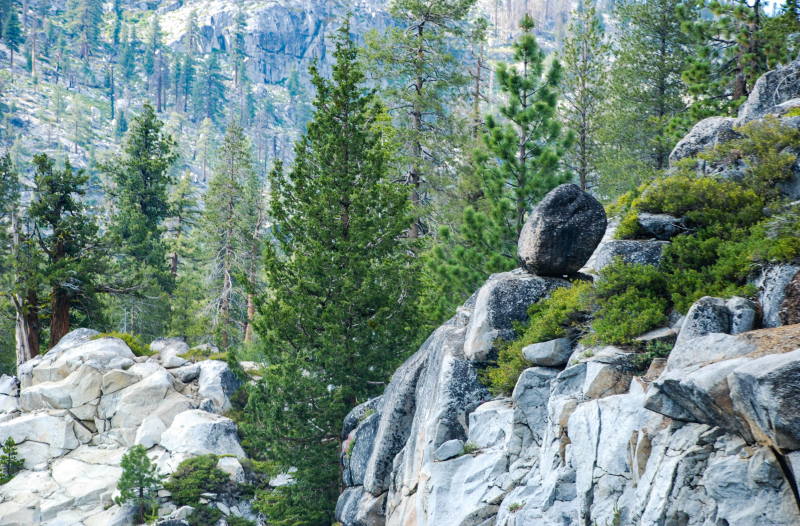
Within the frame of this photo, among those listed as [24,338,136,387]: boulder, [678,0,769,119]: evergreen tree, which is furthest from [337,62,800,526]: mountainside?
[24,338,136,387]: boulder

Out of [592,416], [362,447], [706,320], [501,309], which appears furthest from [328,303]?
[706,320]

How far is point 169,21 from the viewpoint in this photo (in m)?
149

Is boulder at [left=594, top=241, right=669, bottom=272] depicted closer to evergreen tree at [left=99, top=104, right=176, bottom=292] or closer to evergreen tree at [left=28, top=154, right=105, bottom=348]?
evergreen tree at [left=28, top=154, right=105, bottom=348]

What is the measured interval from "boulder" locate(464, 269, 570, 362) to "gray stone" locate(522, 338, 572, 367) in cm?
133

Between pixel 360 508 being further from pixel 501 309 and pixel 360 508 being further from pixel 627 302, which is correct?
pixel 627 302

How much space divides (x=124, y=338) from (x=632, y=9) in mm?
26974

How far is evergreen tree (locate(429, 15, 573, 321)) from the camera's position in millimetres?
16500

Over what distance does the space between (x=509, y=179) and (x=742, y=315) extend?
10925mm

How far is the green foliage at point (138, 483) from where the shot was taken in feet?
56.0

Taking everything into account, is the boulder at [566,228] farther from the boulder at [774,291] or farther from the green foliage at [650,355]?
the boulder at [774,291]

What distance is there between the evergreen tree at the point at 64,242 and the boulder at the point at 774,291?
24727 millimetres

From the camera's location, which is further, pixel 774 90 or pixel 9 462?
pixel 9 462

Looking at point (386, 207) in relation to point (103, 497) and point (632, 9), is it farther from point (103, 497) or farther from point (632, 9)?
point (632, 9)

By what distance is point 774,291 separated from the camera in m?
6.71
